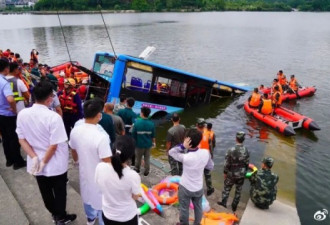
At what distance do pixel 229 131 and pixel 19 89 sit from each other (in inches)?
386

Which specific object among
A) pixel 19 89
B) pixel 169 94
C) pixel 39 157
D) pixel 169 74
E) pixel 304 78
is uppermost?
pixel 19 89

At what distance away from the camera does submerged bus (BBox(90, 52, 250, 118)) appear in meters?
11.5

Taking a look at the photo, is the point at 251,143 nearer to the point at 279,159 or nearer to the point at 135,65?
the point at 279,159

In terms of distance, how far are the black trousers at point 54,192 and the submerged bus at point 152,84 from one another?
7.41m

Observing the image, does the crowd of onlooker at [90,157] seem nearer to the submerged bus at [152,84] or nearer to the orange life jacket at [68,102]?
the orange life jacket at [68,102]

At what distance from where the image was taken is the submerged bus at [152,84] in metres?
11.5

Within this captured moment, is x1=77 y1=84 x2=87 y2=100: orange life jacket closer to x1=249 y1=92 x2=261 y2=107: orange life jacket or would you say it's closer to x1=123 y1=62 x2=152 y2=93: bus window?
x1=123 y1=62 x2=152 y2=93: bus window

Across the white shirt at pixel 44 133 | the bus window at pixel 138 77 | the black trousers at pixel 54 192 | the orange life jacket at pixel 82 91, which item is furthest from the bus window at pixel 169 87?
the white shirt at pixel 44 133

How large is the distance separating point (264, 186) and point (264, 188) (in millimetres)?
42

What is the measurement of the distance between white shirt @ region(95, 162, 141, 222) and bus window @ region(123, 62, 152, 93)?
9068 mm

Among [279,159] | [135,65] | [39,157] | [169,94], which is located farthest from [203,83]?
[39,157]

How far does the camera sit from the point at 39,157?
3.67 m

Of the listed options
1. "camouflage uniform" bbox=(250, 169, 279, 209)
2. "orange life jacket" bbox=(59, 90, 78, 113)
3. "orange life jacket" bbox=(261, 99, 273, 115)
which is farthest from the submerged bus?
"camouflage uniform" bbox=(250, 169, 279, 209)

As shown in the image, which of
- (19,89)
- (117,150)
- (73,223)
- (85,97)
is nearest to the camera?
(117,150)
